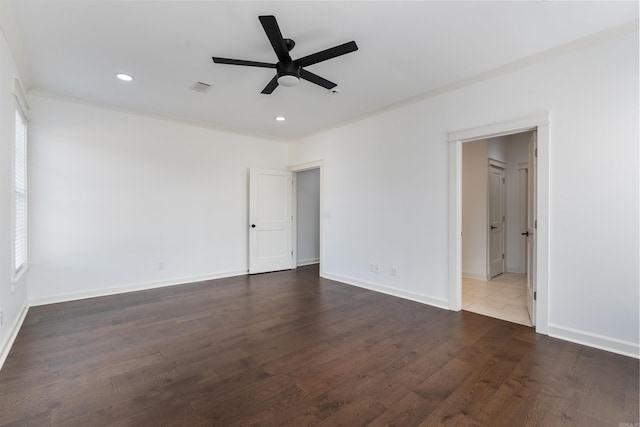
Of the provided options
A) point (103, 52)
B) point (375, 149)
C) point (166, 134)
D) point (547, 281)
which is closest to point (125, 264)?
point (166, 134)

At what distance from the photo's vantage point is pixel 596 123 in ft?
8.32

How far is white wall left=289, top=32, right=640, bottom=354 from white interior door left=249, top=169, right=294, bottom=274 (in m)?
2.69

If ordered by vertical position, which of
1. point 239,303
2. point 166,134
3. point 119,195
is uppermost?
point 166,134

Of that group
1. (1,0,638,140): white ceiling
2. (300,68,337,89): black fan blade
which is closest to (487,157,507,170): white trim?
(1,0,638,140): white ceiling

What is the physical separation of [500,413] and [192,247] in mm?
4601

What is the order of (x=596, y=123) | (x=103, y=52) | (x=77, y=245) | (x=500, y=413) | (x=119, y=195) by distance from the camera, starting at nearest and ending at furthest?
(x=500, y=413)
(x=596, y=123)
(x=103, y=52)
(x=77, y=245)
(x=119, y=195)

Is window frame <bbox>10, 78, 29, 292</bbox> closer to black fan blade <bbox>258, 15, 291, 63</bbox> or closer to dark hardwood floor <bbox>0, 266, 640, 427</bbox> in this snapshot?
dark hardwood floor <bbox>0, 266, 640, 427</bbox>

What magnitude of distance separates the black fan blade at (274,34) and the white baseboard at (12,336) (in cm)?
324

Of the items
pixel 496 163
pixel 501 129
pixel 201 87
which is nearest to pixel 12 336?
pixel 201 87

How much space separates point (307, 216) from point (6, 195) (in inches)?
192

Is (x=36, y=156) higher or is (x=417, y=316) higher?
(x=36, y=156)

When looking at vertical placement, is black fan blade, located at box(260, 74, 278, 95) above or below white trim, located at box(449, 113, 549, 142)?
above

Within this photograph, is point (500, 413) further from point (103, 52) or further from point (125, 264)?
point (125, 264)

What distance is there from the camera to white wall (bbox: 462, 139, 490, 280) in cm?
508
